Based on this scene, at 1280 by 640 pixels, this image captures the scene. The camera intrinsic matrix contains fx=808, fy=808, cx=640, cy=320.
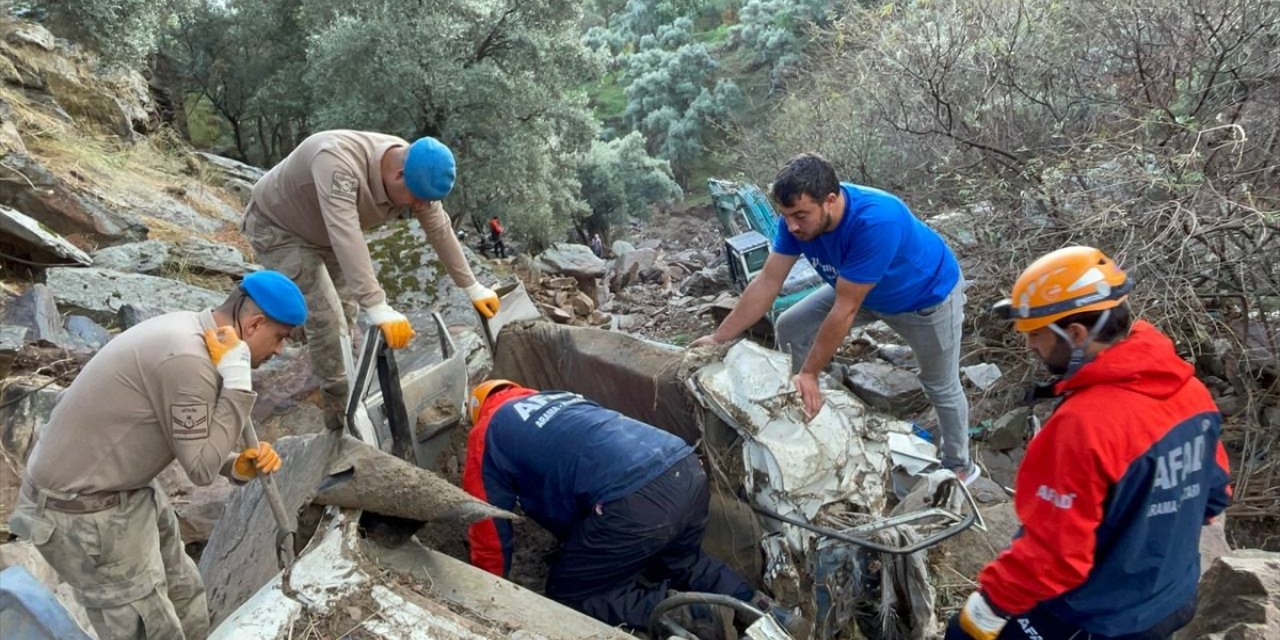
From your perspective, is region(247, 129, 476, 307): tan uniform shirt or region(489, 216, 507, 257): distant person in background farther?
region(489, 216, 507, 257): distant person in background

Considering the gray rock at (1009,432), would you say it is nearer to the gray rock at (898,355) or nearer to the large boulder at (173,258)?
the gray rock at (898,355)

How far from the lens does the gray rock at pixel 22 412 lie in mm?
4230

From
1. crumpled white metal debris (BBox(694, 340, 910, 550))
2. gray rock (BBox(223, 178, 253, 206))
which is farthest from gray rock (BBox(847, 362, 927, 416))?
gray rock (BBox(223, 178, 253, 206))

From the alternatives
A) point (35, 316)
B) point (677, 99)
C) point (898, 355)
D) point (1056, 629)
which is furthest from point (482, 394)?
point (677, 99)

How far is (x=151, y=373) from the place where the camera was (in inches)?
94.7

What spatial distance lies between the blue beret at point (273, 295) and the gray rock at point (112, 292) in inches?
172

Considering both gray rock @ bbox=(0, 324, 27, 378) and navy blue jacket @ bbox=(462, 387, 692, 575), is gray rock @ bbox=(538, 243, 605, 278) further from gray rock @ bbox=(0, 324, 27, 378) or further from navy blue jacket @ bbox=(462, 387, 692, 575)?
navy blue jacket @ bbox=(462, 387, 692, 575)

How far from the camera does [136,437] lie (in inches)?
98.3

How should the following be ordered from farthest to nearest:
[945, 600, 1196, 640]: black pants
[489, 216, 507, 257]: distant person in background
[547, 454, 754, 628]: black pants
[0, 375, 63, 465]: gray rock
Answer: [489, 216, 507, 257]: distant person in background, [0, 375, 63, 465]: gray rock, [547, 454, 754, 628]: black pants, [945, 600, 1196, 640]: black pants

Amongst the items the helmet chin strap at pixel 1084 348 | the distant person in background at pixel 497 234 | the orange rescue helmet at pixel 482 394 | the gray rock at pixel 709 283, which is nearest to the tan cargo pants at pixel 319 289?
the orange rescue helmet at pixel 482 394

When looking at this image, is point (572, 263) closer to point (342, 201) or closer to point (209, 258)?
point (209, 258)

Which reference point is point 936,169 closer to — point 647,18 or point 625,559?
point 625,559

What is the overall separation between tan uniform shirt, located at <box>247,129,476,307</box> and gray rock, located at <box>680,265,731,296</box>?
334 inches

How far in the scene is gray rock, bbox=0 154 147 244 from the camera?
23.1ft
